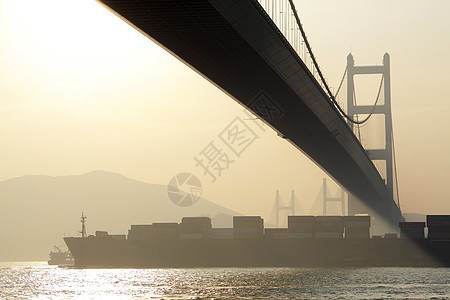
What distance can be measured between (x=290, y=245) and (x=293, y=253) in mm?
1478

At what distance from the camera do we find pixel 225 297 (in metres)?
46.3

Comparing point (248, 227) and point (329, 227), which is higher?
point (329, 227)

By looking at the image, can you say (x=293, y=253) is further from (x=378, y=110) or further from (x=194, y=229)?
(x=378, y=110)

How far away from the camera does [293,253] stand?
108 metres

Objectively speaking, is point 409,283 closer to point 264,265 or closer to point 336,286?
point 336,286

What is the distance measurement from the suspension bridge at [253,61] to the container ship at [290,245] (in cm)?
1841

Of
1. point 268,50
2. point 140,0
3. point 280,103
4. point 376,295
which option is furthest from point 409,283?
point 140,0

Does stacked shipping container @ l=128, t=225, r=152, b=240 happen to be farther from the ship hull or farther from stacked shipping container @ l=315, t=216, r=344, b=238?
stacked shipping container @ l=315, t=216, r=344, b=238

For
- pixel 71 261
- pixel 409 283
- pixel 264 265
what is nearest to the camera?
pixel 409 283

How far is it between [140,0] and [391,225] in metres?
116

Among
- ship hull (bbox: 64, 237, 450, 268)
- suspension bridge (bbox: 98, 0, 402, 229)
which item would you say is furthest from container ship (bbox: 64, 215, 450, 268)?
suspension bridge (bbox: 98, 0, 402, 229)

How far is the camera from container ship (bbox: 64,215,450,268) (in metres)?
107

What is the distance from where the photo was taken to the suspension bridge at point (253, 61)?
3984 cm

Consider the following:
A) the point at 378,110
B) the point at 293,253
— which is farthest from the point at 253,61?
the point at 378,110
